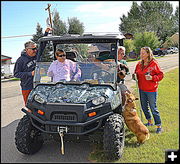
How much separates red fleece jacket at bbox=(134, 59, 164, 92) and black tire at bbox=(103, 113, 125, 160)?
1.39 meters

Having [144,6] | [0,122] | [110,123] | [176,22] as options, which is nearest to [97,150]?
[110,123]

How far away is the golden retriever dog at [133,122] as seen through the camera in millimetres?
4156

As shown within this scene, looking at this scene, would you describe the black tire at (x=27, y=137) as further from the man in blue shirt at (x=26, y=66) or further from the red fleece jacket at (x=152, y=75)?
the red fleece jacket at (x=152, y=75)

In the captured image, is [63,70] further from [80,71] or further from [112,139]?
[112,139]

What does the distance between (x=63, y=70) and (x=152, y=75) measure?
1.81 meters

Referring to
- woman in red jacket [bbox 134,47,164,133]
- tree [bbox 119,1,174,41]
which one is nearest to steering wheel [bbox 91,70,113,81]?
woman in red jacket [bbox 134,47,164,133]

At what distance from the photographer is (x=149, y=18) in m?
56.0

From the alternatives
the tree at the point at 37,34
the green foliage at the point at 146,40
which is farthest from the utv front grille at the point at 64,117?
the green foliage at the point at 146,40

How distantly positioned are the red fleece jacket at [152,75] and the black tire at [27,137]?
2356 millimetres

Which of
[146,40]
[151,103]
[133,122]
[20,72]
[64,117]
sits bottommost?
[146,40]

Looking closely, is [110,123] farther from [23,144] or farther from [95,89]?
[23,144]

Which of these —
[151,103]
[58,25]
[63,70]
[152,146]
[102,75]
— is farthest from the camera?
[58,25]

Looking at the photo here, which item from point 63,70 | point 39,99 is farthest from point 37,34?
point 39,99

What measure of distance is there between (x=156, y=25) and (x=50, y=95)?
59369 mm
